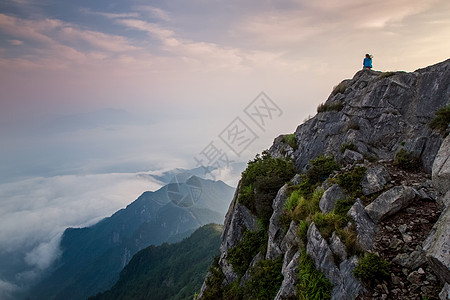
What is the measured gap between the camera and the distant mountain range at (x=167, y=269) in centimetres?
12025

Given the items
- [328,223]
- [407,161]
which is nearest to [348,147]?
[407,161]

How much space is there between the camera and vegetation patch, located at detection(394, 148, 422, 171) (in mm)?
11431

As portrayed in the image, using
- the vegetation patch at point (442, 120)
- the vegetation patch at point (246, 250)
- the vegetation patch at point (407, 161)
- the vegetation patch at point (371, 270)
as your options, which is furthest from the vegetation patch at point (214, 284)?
the vegetation patch at point (442, 120)

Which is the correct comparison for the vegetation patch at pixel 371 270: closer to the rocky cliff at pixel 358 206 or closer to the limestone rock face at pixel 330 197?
the rocky cliff at pixel 358 206

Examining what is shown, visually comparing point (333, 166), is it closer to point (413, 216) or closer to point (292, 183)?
point (292, 183)

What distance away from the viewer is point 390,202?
9.49 metres

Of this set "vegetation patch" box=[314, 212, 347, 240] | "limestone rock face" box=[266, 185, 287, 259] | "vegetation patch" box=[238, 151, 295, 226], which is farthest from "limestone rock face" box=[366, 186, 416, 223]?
"vegetation patch" box=[238, 151, 295, 226]

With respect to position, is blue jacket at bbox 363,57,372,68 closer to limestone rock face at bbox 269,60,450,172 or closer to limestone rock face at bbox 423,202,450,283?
limestone rock face at bbox 269,60,450,172

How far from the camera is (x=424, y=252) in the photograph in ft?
24.6

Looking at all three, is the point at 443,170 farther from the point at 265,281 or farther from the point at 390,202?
the point at 265,281

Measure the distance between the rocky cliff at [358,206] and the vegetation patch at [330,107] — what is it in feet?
0.33

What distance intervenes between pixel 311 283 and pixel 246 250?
26.1 ft

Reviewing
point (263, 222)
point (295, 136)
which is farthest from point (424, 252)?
point (295, 136)

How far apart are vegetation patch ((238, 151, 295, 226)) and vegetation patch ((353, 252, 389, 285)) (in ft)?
27.1
